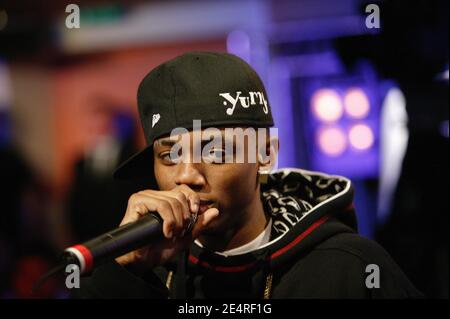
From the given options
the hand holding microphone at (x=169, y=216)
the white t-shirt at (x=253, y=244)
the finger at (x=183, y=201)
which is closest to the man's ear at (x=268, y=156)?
A: the white t-shirt at (x=253, y=244)

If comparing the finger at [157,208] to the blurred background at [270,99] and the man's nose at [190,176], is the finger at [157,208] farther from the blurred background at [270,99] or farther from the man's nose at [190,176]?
the blurred background at [270,99]

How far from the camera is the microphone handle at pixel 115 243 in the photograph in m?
1.13

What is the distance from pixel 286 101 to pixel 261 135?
3.43 meters

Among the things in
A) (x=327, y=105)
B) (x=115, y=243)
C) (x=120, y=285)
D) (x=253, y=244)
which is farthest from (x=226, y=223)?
(x=327, y=105)

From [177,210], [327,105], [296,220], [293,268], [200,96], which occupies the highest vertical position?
[200,96]

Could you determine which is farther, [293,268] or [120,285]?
[293,268]

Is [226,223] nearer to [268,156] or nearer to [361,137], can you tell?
[268,156]

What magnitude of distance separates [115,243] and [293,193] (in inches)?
30.8

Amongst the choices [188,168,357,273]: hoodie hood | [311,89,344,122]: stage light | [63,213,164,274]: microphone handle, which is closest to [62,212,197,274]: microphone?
[63,213,164,274]: microphone handle

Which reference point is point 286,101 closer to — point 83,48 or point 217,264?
point 83,48

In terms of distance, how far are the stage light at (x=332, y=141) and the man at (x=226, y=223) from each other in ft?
10.4

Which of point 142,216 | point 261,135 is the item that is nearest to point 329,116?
point 261,135

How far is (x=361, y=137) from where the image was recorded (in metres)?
4.76

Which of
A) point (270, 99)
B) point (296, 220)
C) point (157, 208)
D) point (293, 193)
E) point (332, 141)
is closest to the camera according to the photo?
point (157, 208)
